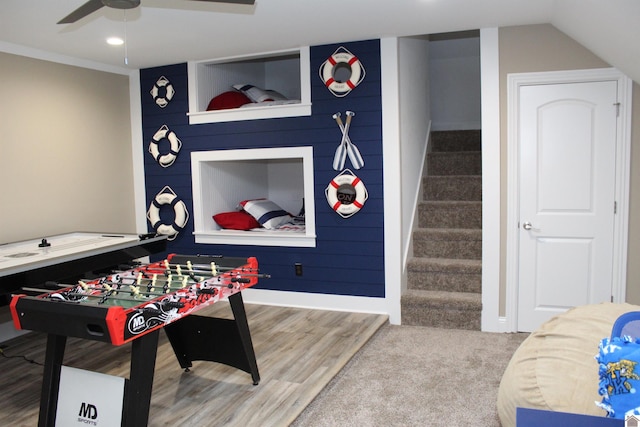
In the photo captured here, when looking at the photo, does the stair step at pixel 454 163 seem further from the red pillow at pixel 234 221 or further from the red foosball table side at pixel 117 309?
the red foosball table side at pixel 117 309

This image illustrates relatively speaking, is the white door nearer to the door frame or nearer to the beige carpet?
the door frame

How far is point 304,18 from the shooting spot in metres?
3.74

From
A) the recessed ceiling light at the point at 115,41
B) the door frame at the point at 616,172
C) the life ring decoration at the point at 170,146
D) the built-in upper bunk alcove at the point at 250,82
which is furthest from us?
the life ring decoration at the point at 170,146

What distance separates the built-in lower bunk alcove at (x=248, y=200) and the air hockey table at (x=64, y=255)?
38.7 inches

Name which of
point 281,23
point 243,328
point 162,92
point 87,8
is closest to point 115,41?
point 162,92

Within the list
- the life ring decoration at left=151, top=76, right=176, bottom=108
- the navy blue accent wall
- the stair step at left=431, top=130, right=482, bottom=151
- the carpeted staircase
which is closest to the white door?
the carpeted staircase

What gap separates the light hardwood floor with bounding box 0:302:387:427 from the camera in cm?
297

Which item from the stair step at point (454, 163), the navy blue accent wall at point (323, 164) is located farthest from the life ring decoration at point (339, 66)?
the stair step at point (454, 163)

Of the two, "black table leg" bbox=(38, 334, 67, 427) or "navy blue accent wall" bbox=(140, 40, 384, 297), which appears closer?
"black table leg" bbox=(38, 334, 67, 427)

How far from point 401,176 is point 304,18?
157 centimetres

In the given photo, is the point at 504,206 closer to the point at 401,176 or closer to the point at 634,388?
the point at 401,176

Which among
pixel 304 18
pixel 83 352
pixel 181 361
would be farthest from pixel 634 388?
pixel 83 352

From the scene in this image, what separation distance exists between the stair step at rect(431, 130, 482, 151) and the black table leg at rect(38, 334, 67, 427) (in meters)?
4.57

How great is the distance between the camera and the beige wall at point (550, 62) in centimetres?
393
